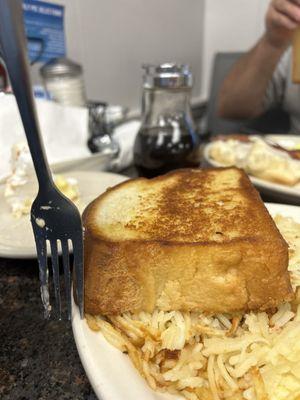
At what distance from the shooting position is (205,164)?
4.34 ft

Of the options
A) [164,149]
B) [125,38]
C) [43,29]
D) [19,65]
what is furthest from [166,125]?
[125,38]

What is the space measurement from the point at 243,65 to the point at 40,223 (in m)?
1.94

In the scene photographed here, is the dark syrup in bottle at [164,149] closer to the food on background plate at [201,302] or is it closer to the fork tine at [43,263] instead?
the food on background plate at [201,302]

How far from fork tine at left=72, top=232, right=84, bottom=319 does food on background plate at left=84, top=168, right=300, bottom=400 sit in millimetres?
26

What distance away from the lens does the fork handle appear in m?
0.35

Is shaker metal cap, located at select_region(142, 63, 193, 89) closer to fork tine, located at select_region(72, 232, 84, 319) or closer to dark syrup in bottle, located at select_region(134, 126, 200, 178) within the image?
dark syrup in bottle, located at select_region(134, 126, 200, 178)

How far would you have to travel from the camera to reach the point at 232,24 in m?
3.03

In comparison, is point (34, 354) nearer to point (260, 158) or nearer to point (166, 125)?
point (166, 125)

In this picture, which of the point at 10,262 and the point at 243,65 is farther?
the point at 243,65

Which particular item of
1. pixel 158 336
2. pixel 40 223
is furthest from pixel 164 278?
pixel 40 223

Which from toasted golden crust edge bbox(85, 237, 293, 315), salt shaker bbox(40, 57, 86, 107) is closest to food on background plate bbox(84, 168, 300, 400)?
toasted golden crust edge bbox(85, 237, 293, 315)

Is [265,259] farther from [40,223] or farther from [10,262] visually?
[10,262]

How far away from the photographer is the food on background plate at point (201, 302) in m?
0.47

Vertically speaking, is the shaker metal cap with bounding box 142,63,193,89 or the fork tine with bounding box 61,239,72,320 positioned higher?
the shaker metal cap with bounding box 142,63,193,89
